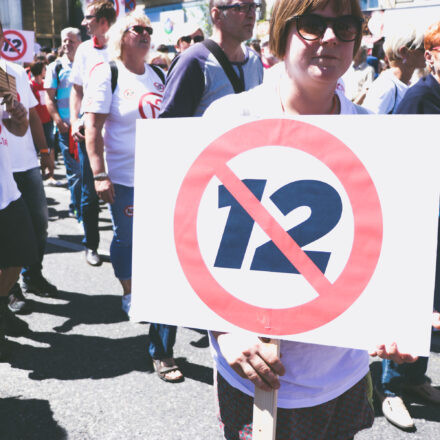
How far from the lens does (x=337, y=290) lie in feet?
3.35

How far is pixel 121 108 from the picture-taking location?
9.91ft

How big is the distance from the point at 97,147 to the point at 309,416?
2.22 metres

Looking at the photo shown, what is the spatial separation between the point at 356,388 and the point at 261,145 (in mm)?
→ 692

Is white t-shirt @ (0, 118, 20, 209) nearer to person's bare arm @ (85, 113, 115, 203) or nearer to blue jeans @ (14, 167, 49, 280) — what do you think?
person's bare arm @ (85, 113, 115, 203)

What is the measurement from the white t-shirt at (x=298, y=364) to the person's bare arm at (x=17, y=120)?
196 centimetres

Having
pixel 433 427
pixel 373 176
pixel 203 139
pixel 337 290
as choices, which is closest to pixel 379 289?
pixel 337 290

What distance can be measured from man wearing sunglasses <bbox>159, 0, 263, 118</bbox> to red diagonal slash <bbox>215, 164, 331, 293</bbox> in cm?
126

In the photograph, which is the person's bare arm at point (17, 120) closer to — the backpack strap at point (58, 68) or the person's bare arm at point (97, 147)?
the person's bare arm at point (97, 147)

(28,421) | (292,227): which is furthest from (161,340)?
(292,227)

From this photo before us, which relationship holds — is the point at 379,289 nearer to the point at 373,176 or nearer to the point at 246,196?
the point at 373,176

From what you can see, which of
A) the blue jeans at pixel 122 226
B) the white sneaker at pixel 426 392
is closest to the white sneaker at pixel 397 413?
the white sneaker at pixel 426 392

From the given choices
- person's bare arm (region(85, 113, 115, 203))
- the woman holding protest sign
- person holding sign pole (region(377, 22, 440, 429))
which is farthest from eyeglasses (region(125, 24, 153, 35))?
person holding sign pole (region(377, 22, 440, 429))

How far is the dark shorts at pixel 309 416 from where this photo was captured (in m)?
1.23

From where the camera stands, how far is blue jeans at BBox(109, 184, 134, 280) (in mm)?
3137
